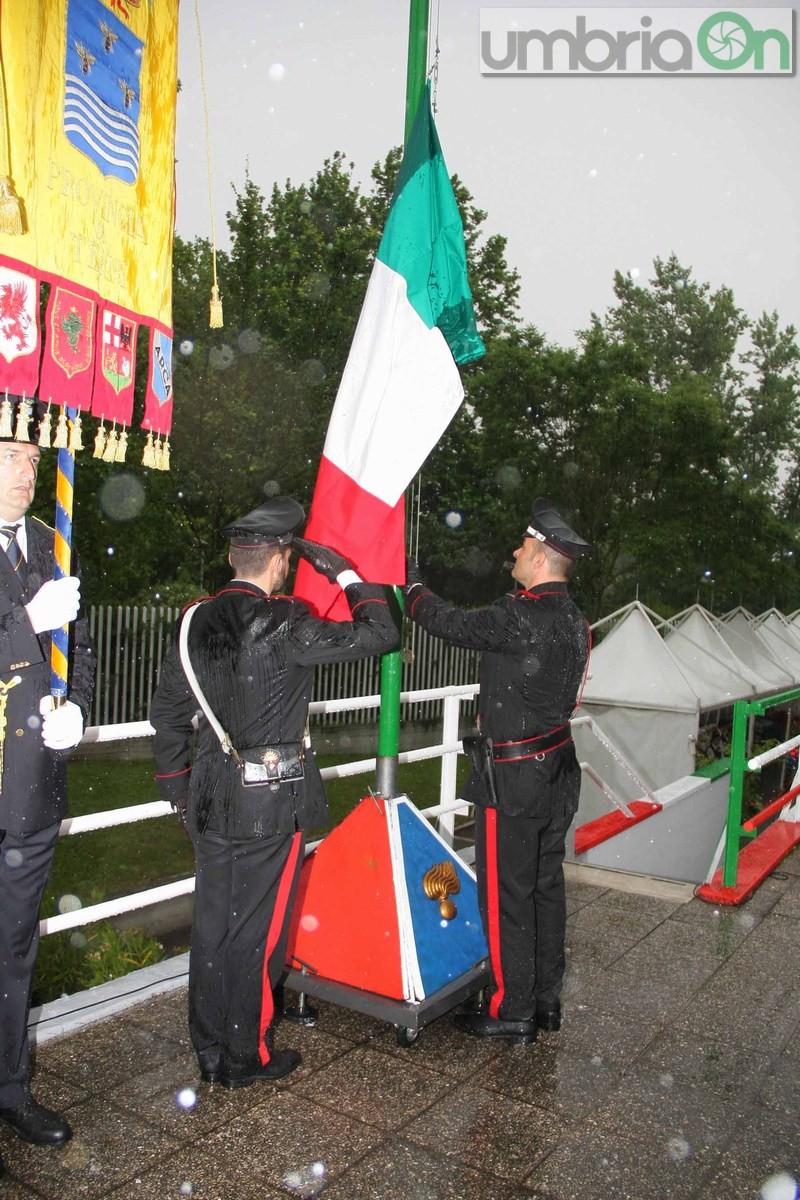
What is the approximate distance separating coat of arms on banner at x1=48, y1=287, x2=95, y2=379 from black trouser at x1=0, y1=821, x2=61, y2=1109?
141 centimetres

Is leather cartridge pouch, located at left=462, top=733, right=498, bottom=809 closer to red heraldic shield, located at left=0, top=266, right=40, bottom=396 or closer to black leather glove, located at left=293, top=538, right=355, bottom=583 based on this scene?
black leather glove, located at left=293, top=538, right=355, bottom=583

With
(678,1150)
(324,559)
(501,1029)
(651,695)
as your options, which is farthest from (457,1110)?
(651,695)

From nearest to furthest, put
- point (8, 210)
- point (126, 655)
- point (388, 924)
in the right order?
point (8, 210) → point (388, 924) → point (126, 655)

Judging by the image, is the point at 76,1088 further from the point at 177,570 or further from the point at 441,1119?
the point at 177,570

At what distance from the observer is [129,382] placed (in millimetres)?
3156

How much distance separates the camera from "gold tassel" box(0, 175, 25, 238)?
2.56 meters

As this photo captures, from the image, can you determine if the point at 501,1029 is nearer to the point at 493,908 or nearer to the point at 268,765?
the point at 493,908

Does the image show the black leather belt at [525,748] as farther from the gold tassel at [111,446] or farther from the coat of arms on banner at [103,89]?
the coat of arms on banner at [103,89]

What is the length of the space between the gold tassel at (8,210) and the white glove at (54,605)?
958 mm

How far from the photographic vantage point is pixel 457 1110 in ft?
10.2

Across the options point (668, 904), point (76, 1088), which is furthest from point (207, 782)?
point (668, 904)

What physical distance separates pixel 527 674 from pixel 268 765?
109cm

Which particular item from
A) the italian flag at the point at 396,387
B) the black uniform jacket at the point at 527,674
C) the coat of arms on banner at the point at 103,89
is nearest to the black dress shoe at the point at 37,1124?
the black uniform jacket at the point at 527,674

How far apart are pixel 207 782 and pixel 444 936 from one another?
1128mm
